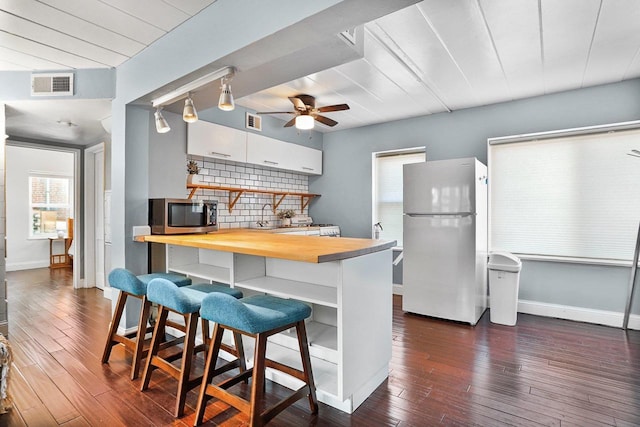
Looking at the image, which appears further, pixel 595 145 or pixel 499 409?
pixel 595 145

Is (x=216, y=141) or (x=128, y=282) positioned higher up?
(x=216, y=141)

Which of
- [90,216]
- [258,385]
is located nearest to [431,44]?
[258,385]

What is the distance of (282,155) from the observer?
188 inches

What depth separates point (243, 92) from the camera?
2785mm

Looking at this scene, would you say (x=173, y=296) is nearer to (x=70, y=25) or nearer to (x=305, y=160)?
(x=70, y=25)

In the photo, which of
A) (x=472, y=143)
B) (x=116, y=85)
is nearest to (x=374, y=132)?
(x=472, y=143)

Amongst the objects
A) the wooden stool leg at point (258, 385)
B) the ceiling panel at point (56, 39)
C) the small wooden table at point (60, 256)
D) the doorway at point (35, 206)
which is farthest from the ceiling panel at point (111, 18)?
the small wooden table at point (60, 256)

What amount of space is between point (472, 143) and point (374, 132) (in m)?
1.42

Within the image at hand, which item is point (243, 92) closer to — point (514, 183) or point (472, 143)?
point (472, 143)

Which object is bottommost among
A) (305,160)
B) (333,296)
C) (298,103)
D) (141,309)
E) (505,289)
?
(505,289)

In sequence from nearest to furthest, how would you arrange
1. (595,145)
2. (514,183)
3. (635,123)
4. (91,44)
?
(91,44) < (635,123) < (595,145) < (514,183)

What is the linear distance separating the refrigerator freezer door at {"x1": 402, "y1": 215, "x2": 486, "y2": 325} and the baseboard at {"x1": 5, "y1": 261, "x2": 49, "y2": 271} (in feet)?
24.3

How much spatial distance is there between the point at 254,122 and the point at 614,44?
370cm

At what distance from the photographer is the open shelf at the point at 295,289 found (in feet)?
6.33
